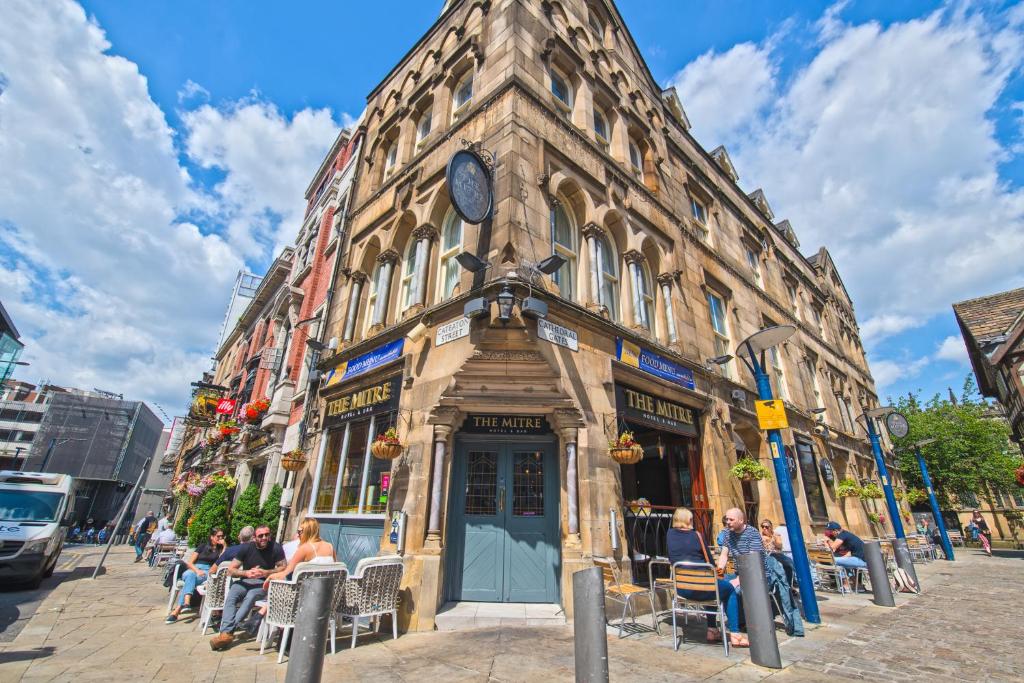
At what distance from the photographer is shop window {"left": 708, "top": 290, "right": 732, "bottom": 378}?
13807mm

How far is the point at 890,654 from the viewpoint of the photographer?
15.9 feet

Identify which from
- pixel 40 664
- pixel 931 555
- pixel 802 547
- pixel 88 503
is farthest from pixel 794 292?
pixel 88 503

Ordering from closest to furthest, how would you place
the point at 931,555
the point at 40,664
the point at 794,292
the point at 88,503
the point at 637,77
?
the point at 40,664
the point at 637,77
the point at 931,555
the point at 794,292
the point at 88,503

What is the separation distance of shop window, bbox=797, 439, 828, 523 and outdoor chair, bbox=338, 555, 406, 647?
13802 mm

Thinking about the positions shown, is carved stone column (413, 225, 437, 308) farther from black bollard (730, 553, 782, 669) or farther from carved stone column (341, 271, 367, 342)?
black bollard (730, 553, 782, 669)

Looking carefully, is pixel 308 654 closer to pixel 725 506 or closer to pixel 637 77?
pixel 725 506

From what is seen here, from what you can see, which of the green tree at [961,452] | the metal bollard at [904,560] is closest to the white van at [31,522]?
the metal bollard at [904,560]

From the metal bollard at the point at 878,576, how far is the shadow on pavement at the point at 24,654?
11.9m

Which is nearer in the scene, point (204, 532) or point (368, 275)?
A: point (204, 532)

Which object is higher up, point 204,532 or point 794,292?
point 794,292

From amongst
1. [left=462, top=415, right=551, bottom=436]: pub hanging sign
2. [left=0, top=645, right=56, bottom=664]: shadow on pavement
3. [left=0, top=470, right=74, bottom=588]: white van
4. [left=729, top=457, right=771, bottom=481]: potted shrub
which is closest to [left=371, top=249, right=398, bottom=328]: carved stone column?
[left=462, top=415, right=551, bottom=436]: pub hanging sign

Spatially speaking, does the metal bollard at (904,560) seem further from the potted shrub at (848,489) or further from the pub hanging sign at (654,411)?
the potted shrub at (848,489)

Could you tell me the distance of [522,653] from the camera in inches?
193

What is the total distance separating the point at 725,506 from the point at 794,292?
54.3 ft
